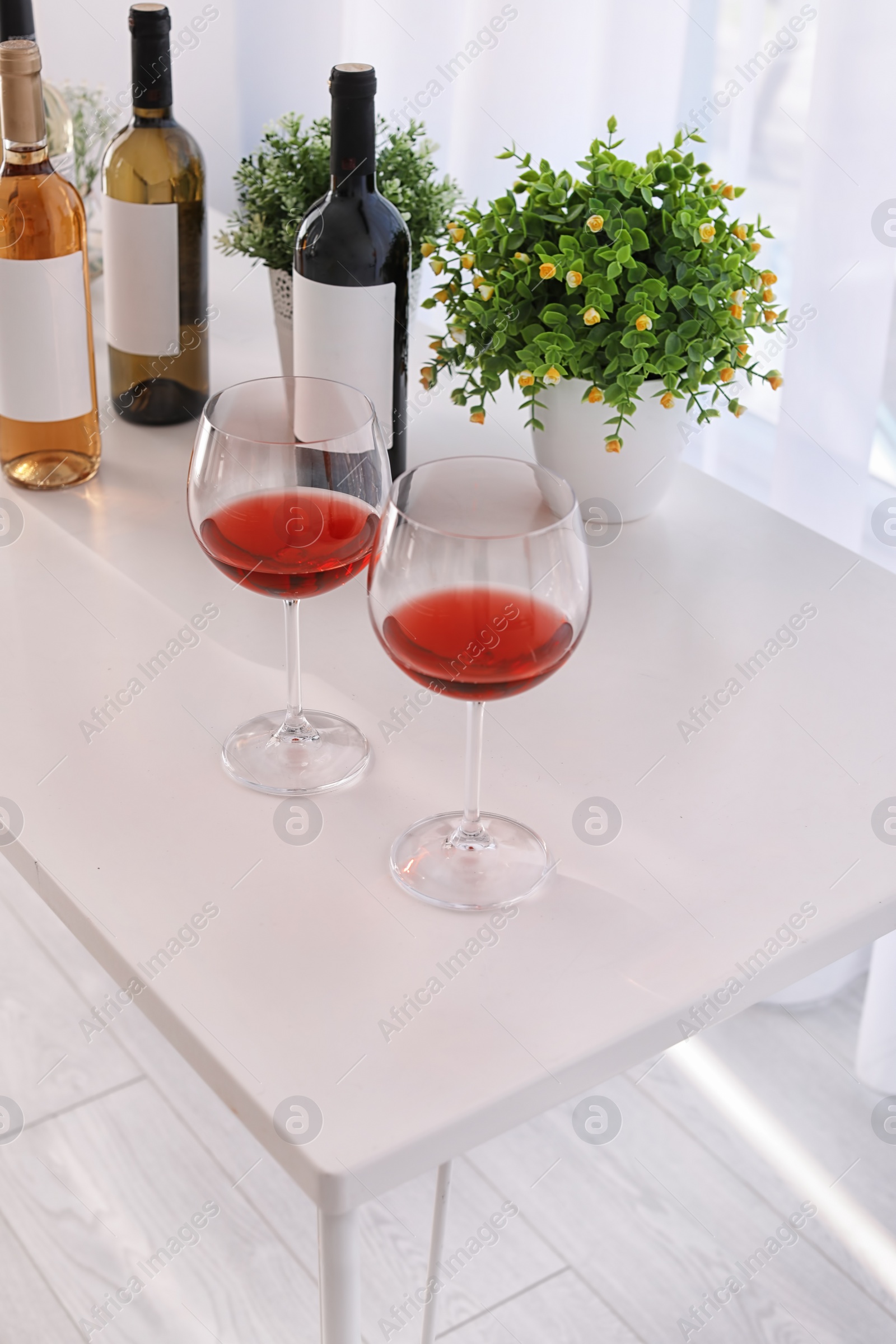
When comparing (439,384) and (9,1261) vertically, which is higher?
(439,384)

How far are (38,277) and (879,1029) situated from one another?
4.13 ft

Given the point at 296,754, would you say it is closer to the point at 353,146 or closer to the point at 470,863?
the point at 470,863

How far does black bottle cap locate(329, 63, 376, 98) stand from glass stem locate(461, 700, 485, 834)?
0.47 m

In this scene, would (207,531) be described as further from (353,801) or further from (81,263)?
(81,263)

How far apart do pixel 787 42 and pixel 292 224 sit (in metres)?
0.66

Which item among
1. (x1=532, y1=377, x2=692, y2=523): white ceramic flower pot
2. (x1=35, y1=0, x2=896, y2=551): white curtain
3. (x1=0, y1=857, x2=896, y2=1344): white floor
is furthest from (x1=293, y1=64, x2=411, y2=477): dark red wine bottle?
(x1=0, y1=857, x2=896, y2=1344): white floor

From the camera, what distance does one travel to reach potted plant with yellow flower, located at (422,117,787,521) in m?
0.98

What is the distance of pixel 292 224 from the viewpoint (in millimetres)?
1126

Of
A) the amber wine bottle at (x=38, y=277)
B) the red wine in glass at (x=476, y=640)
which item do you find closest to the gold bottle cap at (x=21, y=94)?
the amber wine bottle at (x=38, y=277)

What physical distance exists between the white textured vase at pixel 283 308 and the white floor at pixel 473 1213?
0.88 metres

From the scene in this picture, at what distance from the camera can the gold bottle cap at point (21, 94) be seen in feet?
2.91

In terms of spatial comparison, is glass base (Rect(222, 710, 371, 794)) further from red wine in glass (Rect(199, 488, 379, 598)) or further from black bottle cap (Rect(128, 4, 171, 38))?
black bottle cap (Rect(128, 4, 171, 38))

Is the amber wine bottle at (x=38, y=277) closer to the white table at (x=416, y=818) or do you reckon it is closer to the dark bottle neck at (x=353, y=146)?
the white table at (x=416, y=818)

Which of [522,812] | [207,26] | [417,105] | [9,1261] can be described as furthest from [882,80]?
[9,1261]
